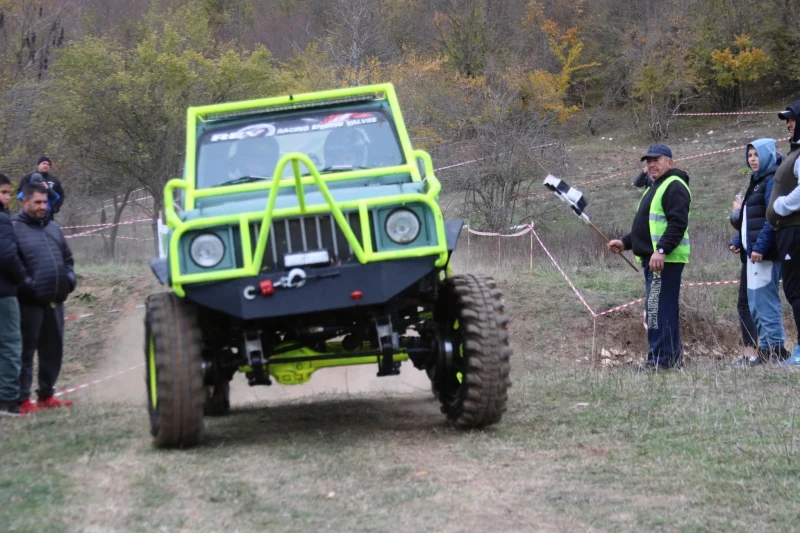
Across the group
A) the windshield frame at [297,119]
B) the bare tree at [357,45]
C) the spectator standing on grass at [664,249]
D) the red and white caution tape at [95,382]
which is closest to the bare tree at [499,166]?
the bare tree at [357,45]

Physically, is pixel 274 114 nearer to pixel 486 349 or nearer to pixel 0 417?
pixel 486 349

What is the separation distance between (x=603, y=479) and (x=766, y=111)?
4325 centimetres

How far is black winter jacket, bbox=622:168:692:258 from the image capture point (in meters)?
8.45

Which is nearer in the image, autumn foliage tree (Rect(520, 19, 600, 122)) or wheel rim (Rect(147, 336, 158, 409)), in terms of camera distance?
wheel rim (Rect(147, 336, 158, 409))

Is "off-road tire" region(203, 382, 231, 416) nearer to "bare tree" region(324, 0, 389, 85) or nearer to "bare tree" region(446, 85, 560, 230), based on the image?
"bare tree" region(446, 85, 560, 230)

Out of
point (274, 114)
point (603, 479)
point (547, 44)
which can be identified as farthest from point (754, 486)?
point (547, 44)

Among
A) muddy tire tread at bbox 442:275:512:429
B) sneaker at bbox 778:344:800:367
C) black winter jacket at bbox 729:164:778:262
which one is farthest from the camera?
black winter jacket at bbox 729:164:778:262

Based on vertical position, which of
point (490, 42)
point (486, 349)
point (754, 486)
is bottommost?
point (754, 486)

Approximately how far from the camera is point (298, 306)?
5680 millimetres

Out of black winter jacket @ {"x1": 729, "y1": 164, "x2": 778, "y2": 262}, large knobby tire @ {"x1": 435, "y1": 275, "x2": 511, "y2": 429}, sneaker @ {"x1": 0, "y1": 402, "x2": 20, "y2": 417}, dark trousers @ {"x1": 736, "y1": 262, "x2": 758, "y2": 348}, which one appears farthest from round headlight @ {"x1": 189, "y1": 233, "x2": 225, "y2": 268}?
dark trousers @ {"x1": 736, "y1": 262, "x2": 758, "y2": 348}

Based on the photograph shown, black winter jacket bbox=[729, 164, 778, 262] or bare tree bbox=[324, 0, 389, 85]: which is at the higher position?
bare tree bbox=[324, 0, 389, 85]

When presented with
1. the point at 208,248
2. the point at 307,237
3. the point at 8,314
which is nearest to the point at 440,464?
the point at 307,237

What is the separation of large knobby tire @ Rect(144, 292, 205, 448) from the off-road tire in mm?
1793

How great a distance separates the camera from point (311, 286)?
570cm
